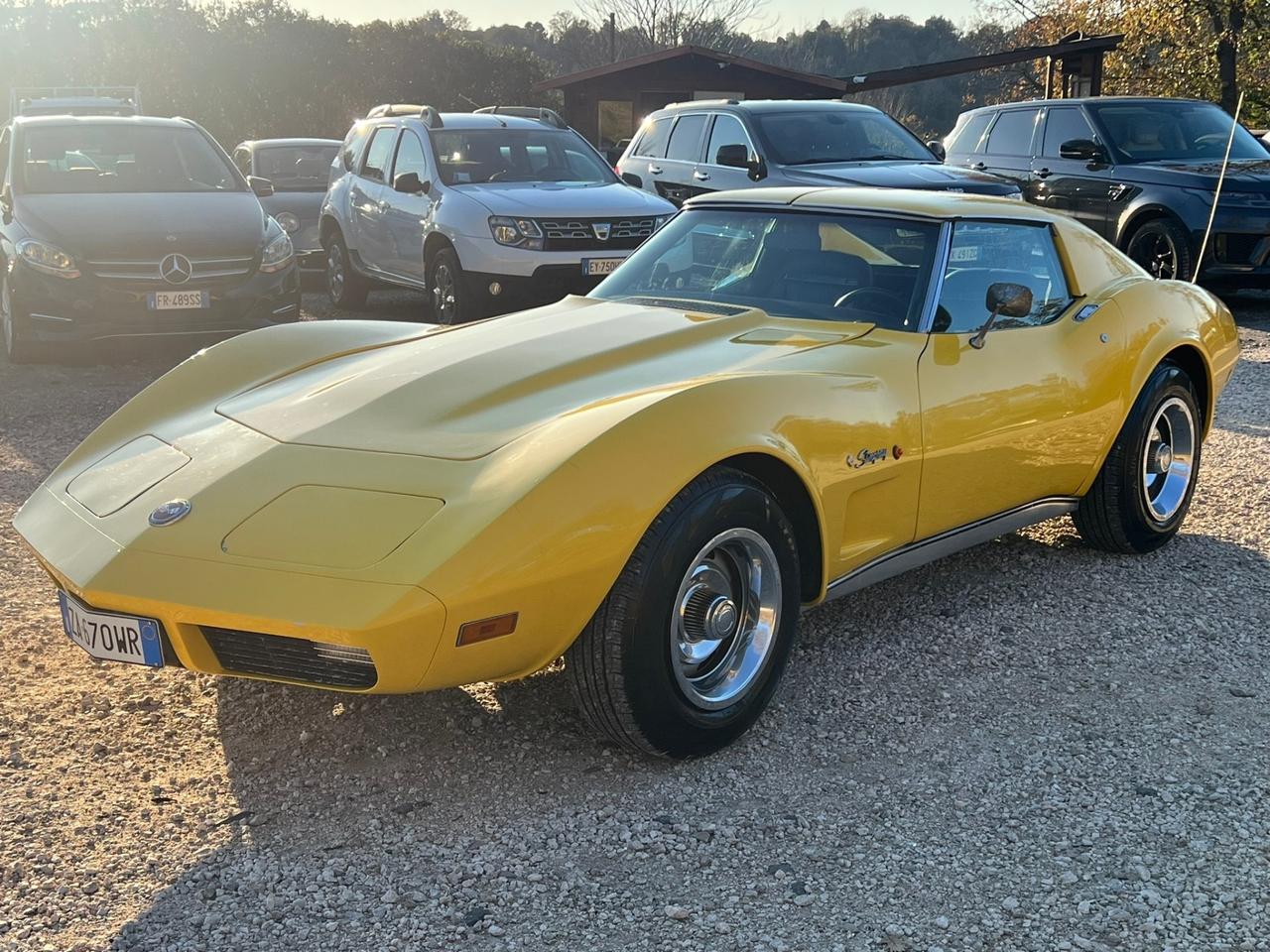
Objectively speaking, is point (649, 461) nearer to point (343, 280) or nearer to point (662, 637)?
point (662, 637)

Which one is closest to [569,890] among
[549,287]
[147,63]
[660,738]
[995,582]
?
[660,738]

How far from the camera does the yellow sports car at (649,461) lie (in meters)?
3.05

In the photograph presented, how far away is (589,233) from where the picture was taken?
1016 centimetres

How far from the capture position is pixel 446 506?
3123 millimetres

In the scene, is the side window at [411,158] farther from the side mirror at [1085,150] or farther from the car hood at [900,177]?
the side mirror at [1085,150]

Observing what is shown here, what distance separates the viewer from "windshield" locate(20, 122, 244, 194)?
9.77 m

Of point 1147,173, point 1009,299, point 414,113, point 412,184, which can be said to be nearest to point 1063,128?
point 1147,173

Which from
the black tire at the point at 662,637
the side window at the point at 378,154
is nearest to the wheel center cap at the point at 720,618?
the black tire at the point at 662,637

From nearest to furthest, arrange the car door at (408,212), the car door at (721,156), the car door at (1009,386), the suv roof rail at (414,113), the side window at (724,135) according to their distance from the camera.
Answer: the car door at (1009,386), the car door at (408,212), the suv roof rail at (414,113), the car door at (721,156), the side window at (724,135)

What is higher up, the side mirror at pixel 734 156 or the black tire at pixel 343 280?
the side mirror at pixel 734 156

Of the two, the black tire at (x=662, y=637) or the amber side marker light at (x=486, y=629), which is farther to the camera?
the black tire at (x=662, y=637)

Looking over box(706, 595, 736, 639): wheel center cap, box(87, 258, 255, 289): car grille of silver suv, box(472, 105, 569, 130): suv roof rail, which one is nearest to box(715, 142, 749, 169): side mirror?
box(472, 105, 569, 130): suv roof rail

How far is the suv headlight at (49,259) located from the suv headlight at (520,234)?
3.01 meters

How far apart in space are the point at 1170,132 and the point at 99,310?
9.35 m
